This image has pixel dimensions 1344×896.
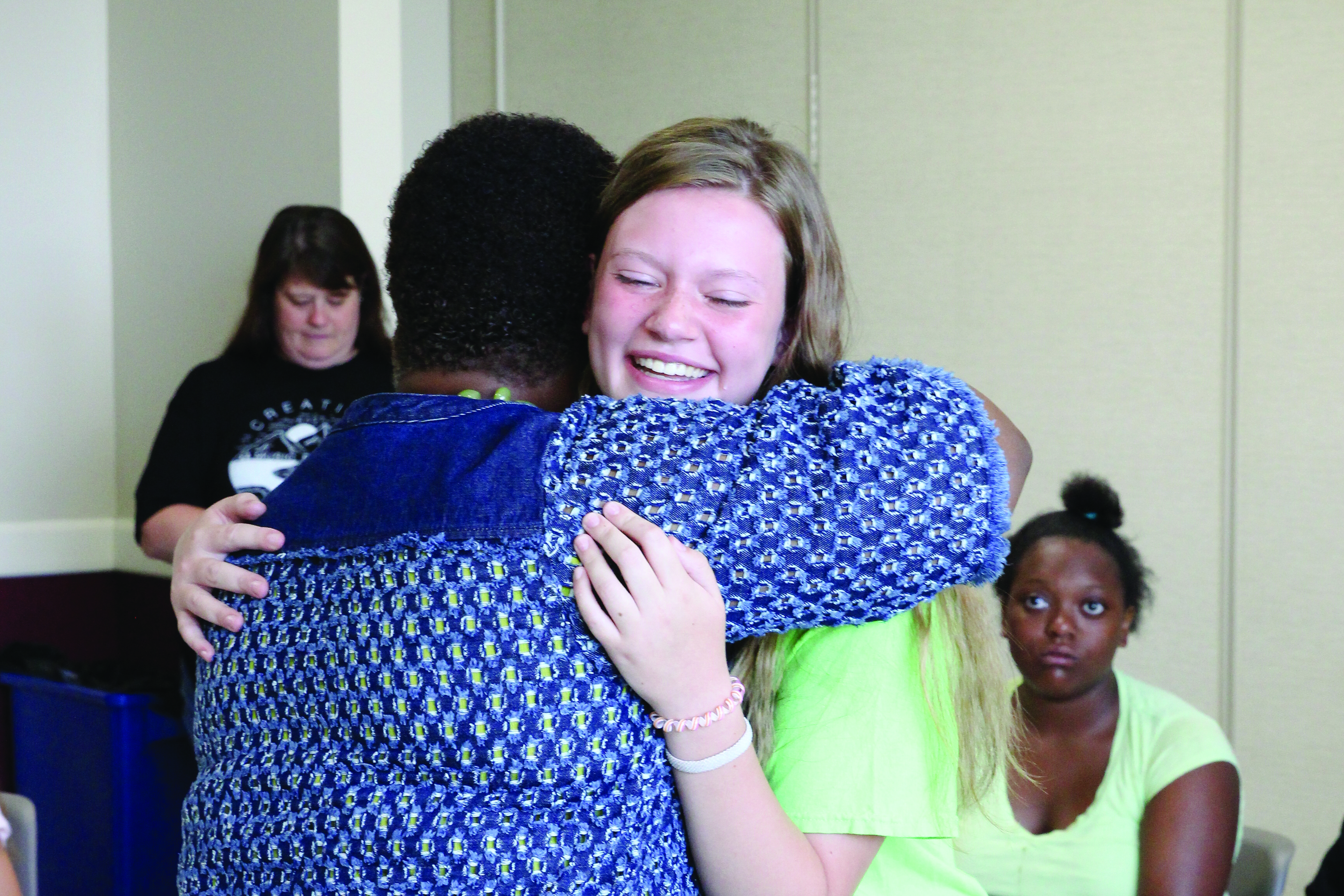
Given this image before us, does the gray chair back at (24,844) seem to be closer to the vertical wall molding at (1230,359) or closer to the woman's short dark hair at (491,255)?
the woman's short dark hair at (491,255)

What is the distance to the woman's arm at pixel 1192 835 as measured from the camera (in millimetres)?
2229

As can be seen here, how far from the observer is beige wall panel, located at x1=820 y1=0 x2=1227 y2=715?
10.4 ft

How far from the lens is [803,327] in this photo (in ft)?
4.05

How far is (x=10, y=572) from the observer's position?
11.8ft

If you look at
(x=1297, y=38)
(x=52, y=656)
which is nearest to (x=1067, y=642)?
(x=1297, y=38)

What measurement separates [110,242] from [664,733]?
3.49m

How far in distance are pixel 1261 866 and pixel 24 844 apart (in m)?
2.18

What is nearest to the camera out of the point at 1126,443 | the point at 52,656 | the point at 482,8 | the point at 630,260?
the point at 630,260

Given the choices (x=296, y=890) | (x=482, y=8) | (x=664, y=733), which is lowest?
(x=296, y=890)

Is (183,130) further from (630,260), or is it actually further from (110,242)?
(630,260)

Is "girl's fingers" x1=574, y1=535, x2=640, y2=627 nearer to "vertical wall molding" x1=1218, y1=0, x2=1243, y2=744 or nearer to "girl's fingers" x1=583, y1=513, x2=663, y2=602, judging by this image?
"girl's fingers" x1=583, y1=513, x2=663, y2=602

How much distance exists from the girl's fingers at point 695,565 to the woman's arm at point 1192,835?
67.9 inches

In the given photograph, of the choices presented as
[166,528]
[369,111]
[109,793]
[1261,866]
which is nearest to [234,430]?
[166,528]

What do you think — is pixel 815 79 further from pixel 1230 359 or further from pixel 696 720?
pixel 696 720
